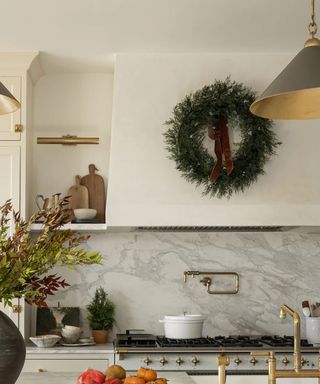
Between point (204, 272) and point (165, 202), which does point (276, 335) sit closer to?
point (204, 272)

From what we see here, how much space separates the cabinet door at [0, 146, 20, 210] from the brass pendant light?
2.78m

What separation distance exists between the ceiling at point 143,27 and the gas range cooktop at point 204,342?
1817 mm

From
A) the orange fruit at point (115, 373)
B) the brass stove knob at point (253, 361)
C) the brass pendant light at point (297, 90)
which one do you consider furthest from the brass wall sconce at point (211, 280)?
the brass pendant light at point (297, 90)

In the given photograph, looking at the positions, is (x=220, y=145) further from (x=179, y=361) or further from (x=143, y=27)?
(x=179, y=361)

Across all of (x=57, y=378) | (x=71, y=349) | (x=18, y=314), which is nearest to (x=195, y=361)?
(x=71, y=349)

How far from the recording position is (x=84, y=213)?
5.15 metres

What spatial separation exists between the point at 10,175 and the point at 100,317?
1099 millimetres

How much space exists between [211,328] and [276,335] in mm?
439

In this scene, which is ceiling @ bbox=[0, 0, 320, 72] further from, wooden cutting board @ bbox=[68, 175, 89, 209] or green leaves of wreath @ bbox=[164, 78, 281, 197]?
wooden cutting board @ bbox=[68, 175, 89, 209]

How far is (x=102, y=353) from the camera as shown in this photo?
15.4 ft

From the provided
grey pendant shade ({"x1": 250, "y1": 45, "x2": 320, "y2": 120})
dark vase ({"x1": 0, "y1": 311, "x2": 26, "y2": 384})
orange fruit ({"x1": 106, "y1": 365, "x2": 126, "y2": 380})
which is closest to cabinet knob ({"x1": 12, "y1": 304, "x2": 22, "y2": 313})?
orange fruit ({"x1": 106, "y1": 365, "x2": 126, "y2": 380})

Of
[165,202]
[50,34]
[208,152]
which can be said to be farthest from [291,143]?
[50,34]

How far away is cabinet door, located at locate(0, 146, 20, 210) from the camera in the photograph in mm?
4988

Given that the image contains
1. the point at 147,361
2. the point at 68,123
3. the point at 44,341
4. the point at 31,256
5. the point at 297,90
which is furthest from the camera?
the point at 68,123
